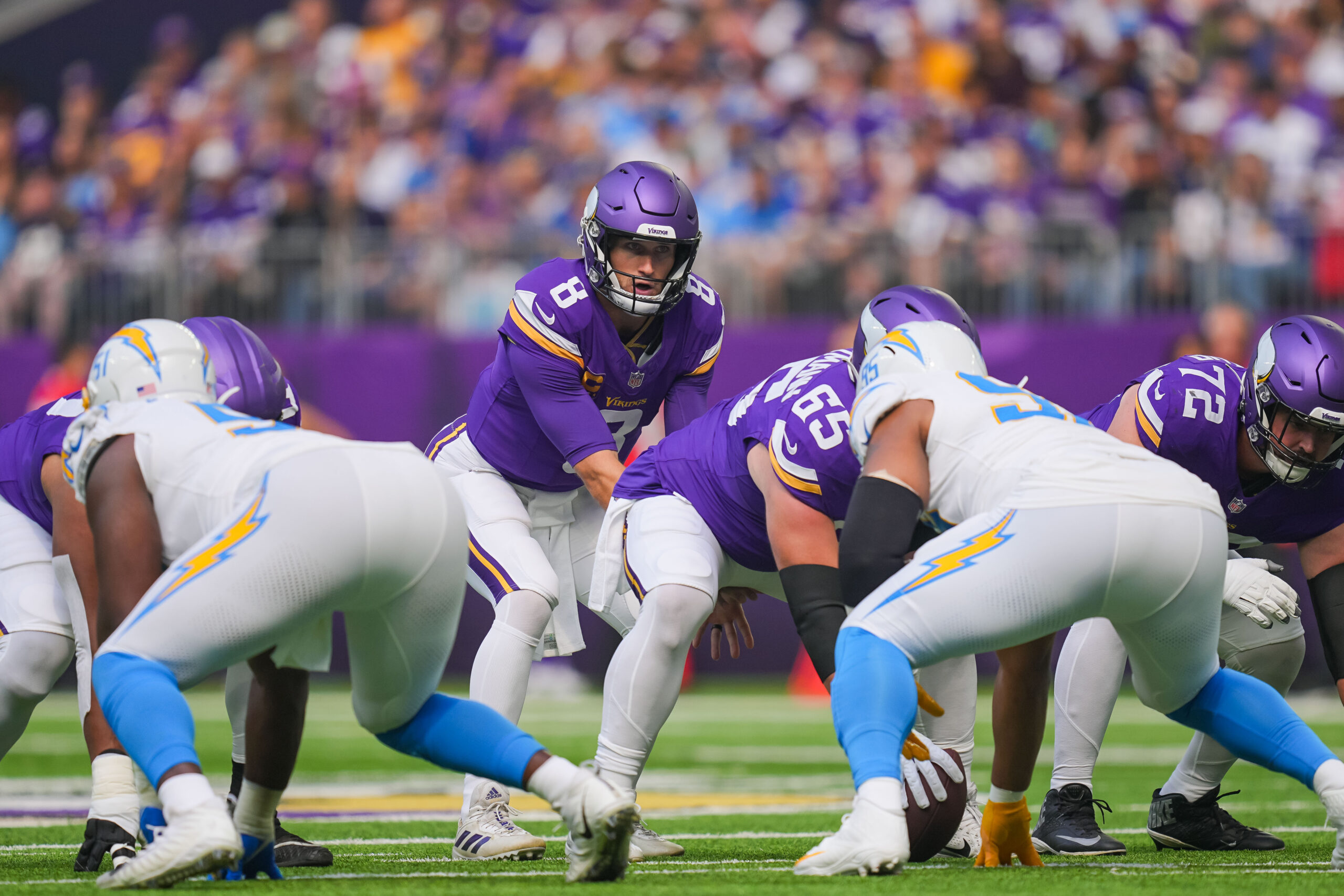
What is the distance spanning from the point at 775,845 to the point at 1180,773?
1.33 meters

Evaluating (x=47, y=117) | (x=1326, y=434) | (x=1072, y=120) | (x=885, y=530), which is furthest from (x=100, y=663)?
(x=47, y=117)

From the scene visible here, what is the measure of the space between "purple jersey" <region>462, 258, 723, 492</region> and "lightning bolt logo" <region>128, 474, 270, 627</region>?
74.1 inches

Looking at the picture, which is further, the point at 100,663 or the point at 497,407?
the point at 497,407

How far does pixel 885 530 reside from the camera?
12.0ft

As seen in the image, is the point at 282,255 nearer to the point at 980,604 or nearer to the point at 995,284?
the point at 995,284

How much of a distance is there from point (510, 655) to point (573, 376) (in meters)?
0.93

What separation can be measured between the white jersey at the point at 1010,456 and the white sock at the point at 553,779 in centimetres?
99

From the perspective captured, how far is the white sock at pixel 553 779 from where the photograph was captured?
358 cm

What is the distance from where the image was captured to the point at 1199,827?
16.3 ft

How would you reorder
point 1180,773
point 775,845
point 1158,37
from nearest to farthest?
point 775,845 < point 1180,773 < point 1158,37

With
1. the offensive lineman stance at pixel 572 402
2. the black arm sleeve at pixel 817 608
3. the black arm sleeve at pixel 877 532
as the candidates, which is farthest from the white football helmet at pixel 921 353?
the offensive lineman stance at pixel 572 402

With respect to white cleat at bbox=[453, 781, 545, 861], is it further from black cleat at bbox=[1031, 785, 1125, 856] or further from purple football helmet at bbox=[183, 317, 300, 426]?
black cleat at bbox=[1031, 785, 1125, 856]

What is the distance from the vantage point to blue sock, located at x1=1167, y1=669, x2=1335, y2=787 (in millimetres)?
3910

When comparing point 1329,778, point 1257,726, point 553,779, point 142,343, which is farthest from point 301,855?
point 1329,778
